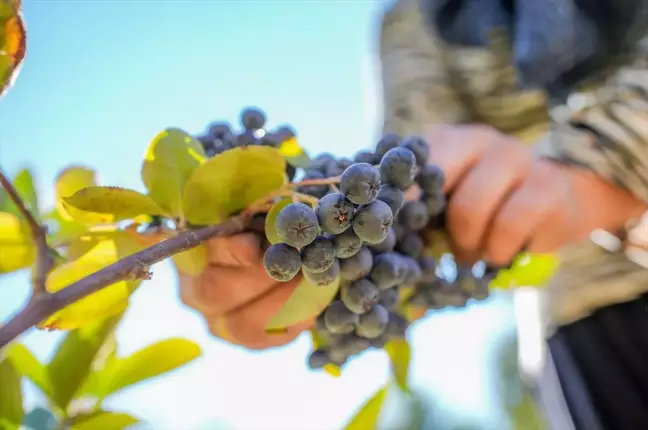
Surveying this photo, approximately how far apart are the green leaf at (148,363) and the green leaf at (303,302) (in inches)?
2.7

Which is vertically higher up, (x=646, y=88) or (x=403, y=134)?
(x=646, y=88)

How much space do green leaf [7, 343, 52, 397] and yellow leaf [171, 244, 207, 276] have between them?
11cm

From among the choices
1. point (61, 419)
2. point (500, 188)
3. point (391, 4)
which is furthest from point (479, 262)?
point (391, 4)

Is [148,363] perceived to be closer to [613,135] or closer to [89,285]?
[89,285]

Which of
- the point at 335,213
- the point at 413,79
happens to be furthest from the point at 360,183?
the point at 413,79

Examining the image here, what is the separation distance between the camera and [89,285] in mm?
245

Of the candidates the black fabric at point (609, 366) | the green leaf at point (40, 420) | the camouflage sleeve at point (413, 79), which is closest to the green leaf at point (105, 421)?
the green leaf at point (40, 420)

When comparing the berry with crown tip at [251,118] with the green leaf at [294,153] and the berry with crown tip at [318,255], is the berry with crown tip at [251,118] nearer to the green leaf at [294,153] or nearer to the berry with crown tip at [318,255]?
the green leaf at [294,153]

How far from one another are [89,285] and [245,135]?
204mm

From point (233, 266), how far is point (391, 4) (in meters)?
0.80

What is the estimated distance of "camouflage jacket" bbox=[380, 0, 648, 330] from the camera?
22.0 inches

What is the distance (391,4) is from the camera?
3.49ft

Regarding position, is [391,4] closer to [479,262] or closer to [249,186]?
[479,262]

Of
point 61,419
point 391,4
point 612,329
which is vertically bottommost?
point 612,329
